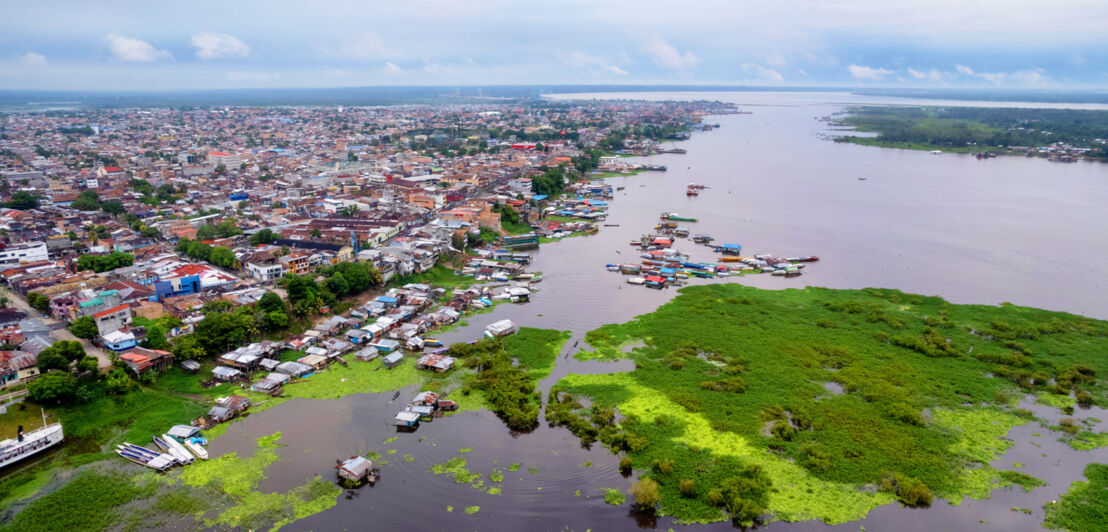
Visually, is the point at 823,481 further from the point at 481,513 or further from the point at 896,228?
the point at 896,228

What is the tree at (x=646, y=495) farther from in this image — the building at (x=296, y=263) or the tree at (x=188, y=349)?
the building at (x=296, y=263)

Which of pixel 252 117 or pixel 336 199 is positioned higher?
pixel 252 117

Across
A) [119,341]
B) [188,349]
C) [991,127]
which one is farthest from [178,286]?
[991,127]

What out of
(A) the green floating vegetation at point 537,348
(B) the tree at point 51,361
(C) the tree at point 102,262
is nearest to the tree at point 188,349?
(B) the tree at point 51,361

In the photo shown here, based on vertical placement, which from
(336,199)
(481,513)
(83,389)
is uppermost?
(336,199)

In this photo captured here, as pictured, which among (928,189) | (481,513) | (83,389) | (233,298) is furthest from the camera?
(928,189)

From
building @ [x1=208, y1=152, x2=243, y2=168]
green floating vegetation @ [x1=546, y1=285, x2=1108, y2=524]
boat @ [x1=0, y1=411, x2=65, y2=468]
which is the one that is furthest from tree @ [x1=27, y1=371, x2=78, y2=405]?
building @ [x1=208, y1=152, x2=243, y2=168]

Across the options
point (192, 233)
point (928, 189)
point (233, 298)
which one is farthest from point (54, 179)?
point (928, 189)
